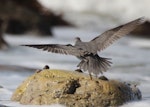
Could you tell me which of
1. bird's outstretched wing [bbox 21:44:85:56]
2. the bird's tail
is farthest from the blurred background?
bird's outstretched wing [bbox 21:44:85:56]

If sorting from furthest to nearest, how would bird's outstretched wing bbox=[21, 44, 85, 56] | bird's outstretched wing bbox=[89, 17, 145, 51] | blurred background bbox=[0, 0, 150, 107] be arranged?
blurred background bbox=[0, 0, 150, 107]
bird's outstretched wing bbox=[89, 17, 145, 51]
bird's outstretched wing bbox=[21, 44, 85, 56]

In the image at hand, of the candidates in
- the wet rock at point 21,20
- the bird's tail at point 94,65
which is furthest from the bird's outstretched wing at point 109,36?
the wet rock at point 21,20

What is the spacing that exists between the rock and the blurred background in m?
0.16

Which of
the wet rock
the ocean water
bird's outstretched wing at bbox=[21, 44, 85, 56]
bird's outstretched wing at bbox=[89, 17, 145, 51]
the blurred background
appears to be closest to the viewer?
bird's outstretched wing at bbox=[21, 44, 85, 56]

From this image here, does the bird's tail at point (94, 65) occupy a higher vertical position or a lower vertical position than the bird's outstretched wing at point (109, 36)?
lower

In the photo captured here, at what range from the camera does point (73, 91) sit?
207 inches

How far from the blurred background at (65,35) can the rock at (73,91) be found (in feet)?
0.52

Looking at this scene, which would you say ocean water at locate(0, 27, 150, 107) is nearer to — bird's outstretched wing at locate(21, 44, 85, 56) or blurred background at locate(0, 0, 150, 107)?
blurred background at locate(0, 0, 150, 107)

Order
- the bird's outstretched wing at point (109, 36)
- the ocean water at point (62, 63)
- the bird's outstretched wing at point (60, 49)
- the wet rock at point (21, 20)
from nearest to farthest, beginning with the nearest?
the bird's outstretched wing at point (60, 49) < the bird's outstretched wing at point (109, 36) < the ocean water at point (62, 63) < the wet rock at point (21, 20)

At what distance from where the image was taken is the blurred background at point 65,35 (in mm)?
8023

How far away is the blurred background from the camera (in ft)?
26.3

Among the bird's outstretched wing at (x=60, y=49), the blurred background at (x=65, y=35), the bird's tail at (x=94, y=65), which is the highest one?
the blurred background at (x=65, y=35)

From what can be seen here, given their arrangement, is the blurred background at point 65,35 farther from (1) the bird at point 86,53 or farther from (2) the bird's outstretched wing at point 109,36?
(2) the bird's outstretched wing at point 109,36

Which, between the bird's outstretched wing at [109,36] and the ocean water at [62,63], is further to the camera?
the ocean water at [62,63]
